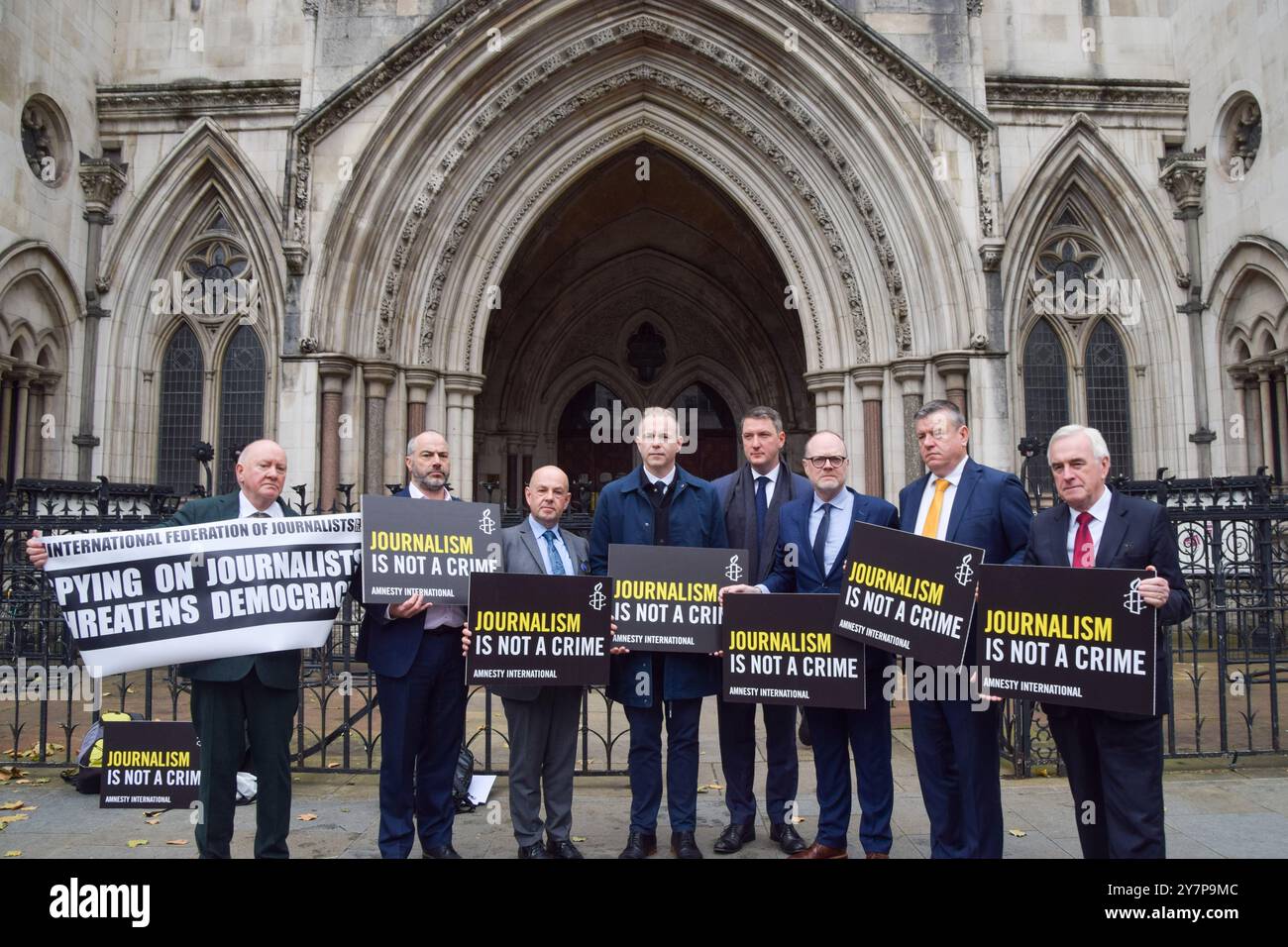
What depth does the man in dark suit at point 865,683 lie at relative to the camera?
453 centimetres

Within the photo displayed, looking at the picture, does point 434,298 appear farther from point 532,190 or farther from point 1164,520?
point 1164,520

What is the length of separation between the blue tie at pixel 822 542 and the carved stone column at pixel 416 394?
9.45 metres

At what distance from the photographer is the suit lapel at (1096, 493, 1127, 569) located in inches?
149

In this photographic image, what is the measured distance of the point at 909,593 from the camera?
4164 millimetres

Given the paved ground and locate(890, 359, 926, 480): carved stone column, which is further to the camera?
locate(890, 359, 926, 480): carved stone column

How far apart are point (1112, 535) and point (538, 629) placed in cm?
267

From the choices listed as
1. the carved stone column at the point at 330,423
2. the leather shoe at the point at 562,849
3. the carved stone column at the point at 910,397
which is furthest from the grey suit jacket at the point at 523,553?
the carved stone column at the point at 910,397

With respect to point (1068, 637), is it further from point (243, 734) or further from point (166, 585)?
point (166, 585)

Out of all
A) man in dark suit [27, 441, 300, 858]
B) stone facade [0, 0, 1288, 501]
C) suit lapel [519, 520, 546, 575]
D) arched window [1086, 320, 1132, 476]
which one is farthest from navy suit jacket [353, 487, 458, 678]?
arched window [1086, 320, 1132, 476]

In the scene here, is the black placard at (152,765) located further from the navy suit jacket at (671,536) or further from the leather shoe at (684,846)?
the leather shoe at (684,846)

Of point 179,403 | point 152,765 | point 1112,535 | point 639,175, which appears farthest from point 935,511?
point 179,403

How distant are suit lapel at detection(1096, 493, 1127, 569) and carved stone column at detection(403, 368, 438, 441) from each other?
35.4 feet

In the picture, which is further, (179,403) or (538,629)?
(179,403)

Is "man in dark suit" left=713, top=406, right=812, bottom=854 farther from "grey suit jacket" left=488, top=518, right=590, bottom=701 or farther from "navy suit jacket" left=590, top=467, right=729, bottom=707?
"grey suit jacket" left=488, top=518, right=590, bottom=701
